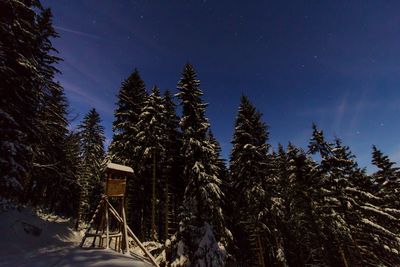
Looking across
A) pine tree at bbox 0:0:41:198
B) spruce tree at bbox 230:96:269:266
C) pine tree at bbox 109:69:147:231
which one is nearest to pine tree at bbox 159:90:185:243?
pine tree at bbox 109:69:147:231

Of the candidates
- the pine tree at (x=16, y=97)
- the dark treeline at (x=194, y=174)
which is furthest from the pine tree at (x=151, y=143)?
the pine tree at (x=16, y=97)

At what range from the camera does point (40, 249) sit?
10.5 metres

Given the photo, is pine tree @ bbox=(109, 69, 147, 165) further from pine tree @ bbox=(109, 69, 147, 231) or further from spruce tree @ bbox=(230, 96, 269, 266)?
spruce tree @ bbox=(230, 96, 269, 266)

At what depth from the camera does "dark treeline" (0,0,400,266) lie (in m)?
12.1

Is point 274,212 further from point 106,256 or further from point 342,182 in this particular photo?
point 106,256

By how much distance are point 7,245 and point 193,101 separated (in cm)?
1601

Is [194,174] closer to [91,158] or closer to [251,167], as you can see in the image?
[251,167]

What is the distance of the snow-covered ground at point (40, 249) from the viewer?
6324mm

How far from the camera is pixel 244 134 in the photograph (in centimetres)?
2283

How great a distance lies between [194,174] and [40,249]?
10.8m

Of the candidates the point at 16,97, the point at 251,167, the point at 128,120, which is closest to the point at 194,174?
the point at 251,167

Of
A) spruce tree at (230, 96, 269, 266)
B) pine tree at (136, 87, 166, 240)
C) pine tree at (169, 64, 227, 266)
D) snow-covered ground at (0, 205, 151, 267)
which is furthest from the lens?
pine tree at (136, 87, 166, 240)

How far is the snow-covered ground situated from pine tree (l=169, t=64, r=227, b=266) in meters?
6.59

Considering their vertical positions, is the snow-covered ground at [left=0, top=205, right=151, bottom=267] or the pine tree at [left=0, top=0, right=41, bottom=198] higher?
the pine tree at [left=0, top=0, right=41, bottom=198]
